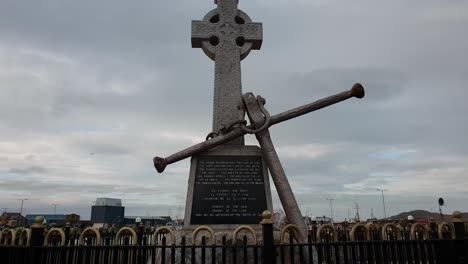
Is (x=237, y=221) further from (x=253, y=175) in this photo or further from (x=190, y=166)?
(x=190, y=166)

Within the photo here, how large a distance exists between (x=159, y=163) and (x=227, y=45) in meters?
3.10

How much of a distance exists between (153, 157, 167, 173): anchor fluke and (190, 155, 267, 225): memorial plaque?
63 cm

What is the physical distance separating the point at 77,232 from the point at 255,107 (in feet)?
→ 13.3

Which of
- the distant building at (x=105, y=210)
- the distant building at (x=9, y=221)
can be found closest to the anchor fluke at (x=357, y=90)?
the distant building at (x=9, y=221)

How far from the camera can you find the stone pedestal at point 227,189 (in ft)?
20.4

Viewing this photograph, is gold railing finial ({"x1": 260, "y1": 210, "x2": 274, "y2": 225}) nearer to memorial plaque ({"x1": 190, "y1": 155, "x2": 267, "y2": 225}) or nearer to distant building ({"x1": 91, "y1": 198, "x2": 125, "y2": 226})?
memorial plaque ({"x1": 190, "y1": 155, "x2": 267, "y2": 225})

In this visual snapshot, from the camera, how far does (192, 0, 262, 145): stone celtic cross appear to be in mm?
7211

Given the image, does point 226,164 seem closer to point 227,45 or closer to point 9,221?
point 227,45

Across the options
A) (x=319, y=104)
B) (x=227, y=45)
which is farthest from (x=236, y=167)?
(x=227, y=45)

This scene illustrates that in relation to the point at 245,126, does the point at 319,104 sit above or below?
above

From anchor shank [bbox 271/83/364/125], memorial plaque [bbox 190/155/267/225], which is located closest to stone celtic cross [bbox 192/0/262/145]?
memorial plaque [bbox 190/155/267/225]

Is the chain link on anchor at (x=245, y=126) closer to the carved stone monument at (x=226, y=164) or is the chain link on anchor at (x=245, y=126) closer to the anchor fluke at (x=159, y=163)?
the carved stone monument at (x=226, y=164)

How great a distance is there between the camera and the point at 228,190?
21.0ft

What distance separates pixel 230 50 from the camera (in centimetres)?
764
